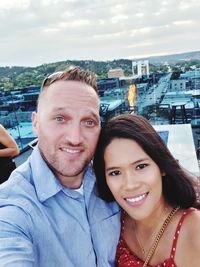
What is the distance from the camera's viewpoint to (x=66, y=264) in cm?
116

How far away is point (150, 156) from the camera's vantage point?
1363 millimetres

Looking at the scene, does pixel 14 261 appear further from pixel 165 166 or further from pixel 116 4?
pixel 116 4

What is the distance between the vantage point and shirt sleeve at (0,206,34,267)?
98 centimetres

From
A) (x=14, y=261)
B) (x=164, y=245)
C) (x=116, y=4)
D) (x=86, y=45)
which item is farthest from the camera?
(x=116, y=4)

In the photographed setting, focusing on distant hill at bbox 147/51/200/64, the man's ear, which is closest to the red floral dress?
the man's ear

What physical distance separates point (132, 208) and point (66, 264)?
0.34m

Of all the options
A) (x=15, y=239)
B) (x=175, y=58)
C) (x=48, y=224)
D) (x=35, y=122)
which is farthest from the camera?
(x=175, y=58)

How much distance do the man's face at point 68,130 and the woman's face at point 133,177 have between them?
0.10 metres

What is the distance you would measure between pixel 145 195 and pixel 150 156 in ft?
0.50

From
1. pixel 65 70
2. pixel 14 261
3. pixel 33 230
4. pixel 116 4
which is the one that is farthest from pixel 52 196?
pixel 116 4

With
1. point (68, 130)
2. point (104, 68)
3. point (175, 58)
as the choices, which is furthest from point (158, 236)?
point (175, 58)

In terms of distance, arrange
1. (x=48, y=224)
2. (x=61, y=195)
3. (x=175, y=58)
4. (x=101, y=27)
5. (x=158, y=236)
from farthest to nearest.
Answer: (x=101, y=27)
(x=175, y=58)
(x=158, y=236)
(x=61, y=195)
(x=48, y=224)

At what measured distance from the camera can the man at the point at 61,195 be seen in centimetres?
110

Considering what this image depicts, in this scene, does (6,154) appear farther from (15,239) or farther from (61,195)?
(15,239)
